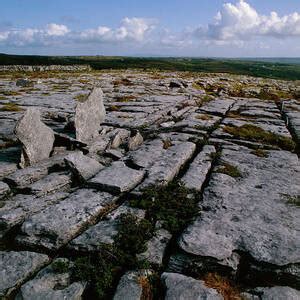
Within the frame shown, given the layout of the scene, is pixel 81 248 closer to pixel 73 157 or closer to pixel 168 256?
pixel 168 256

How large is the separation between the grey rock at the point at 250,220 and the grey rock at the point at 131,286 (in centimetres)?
121

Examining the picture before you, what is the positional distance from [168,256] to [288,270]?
2.50 meters

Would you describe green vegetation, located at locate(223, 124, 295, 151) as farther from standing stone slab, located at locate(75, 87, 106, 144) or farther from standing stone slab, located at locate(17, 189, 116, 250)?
standing stone slab, located at locate(17, 189, 116, 250)

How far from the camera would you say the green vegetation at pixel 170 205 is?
28.9 feet

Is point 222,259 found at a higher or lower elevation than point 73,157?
lower

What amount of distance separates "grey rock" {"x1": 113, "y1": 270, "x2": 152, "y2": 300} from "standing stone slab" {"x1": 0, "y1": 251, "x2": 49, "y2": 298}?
189 cm

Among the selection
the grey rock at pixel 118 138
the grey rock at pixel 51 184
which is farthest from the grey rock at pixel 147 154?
the grey rock at pixel 51 184

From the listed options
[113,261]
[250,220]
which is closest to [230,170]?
[250,220]

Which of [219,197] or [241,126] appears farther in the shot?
[241,126]

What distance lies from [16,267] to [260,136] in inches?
559

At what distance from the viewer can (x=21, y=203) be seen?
976 centimetres

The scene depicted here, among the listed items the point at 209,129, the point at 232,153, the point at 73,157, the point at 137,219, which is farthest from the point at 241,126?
the point at 137,219

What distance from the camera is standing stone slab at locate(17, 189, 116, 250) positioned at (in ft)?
26.5

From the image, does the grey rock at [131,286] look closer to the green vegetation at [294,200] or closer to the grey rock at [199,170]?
the grey rock at [199,170]
